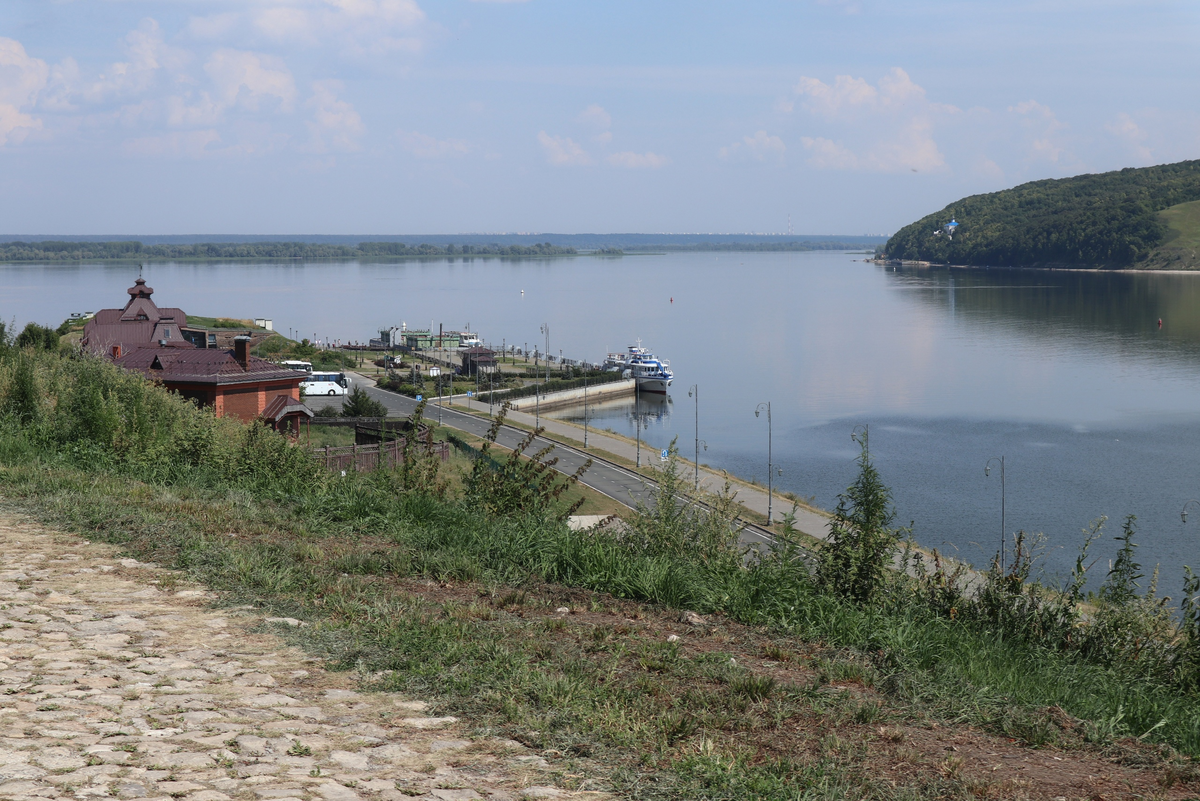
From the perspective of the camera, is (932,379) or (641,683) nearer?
(641,683)

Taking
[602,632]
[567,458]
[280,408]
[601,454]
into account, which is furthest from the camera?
[601,454]

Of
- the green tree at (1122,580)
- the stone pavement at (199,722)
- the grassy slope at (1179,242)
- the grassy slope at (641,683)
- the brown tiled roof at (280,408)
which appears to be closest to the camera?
the stone pavement at (199,722)

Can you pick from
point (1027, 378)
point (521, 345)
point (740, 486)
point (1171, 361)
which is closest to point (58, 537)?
point (740, 486)

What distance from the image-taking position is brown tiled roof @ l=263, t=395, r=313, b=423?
102 feet

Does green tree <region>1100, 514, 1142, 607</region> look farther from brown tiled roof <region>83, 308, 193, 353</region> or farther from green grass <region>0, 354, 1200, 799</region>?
brown tiled roof <region>83, 308, 193, 353</region>

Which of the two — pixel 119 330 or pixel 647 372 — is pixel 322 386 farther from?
pixel 647 372

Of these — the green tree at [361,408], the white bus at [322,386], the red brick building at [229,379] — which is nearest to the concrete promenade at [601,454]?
the white bus at [322,386]

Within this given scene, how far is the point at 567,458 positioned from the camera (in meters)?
47.2

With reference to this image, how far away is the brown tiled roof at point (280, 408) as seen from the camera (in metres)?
31.1

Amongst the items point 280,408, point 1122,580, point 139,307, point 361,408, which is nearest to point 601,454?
point 361,408

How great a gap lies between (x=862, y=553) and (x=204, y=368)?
89.0ft

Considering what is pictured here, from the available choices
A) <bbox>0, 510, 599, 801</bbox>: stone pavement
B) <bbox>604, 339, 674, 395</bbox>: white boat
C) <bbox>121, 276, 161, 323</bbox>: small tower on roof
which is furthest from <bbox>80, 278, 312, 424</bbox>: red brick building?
<bbox>604, 339, 674, 395</bbox>: white boat

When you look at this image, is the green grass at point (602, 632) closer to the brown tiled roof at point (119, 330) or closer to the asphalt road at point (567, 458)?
the asphalt road at point (567, 458)

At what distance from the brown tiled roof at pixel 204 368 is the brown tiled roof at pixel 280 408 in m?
0.75
